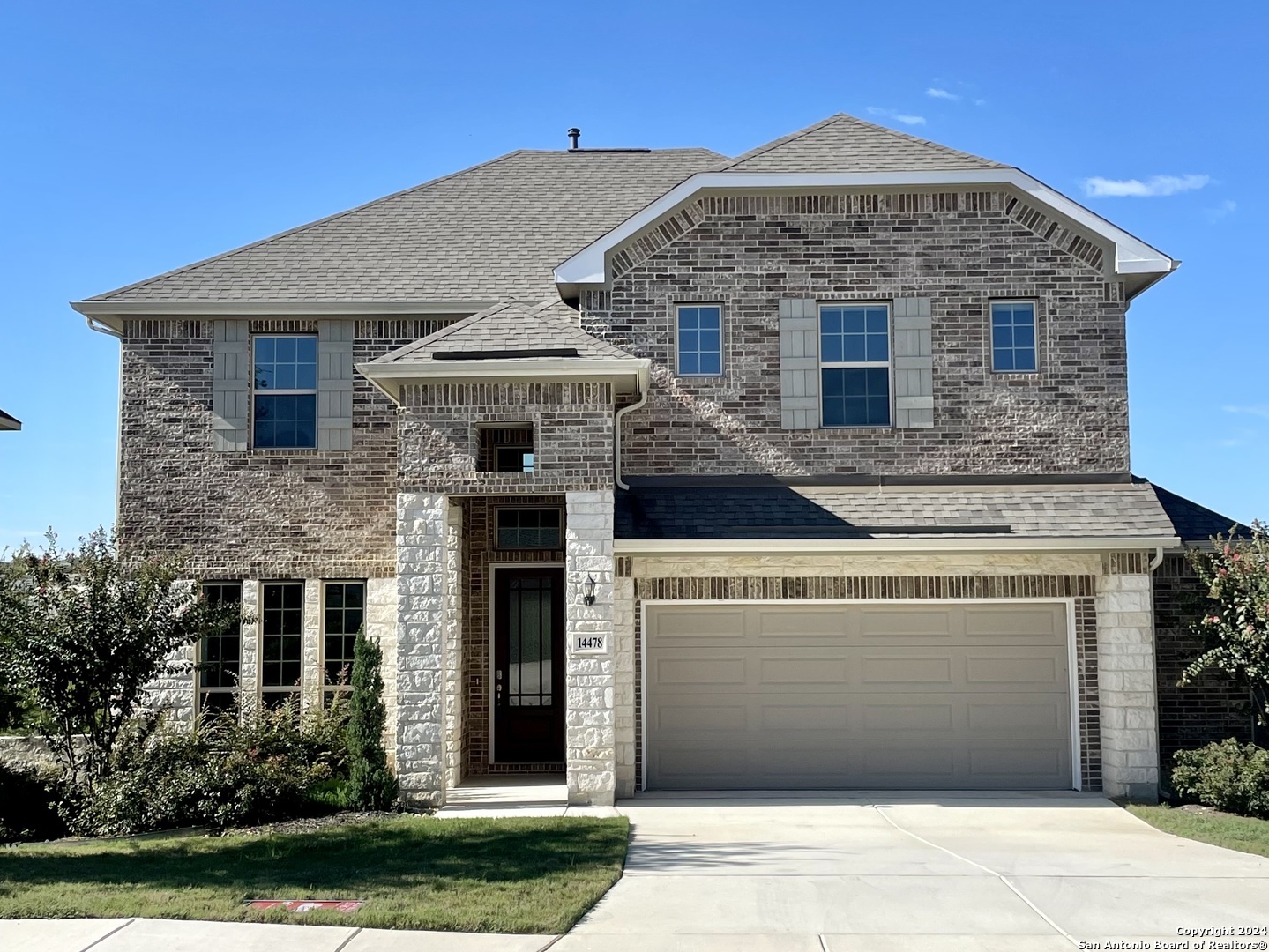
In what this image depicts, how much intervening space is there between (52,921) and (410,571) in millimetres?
5481

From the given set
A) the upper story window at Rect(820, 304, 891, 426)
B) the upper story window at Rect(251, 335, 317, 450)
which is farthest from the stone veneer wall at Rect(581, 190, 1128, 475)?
the upper story window at Rect(251, 335, 317, 450)

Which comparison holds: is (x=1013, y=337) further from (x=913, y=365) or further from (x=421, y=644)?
(x=421, y=644)

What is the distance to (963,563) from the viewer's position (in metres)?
14.0

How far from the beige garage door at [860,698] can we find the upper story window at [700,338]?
9.71ft

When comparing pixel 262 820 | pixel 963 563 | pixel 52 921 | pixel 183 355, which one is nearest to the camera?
pixel 52 921

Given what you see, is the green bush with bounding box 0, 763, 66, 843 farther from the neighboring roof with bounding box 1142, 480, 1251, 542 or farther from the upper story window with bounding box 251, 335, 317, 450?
the neighboring roof with bounding box 1142, 480, 1251, 542

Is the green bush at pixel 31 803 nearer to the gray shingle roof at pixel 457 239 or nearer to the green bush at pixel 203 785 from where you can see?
the green bush at pixel 203 785

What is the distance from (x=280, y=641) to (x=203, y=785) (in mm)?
2696

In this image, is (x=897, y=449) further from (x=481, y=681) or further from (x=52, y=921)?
(x=52, y=921)

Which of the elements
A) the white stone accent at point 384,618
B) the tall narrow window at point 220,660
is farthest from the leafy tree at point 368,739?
the tall narrow window at point 220,660

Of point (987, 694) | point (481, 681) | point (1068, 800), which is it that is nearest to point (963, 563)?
point (987, 694)

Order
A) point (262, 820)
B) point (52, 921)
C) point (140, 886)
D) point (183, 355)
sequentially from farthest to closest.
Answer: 1. point (183, 355)
2. point (262, 820)
3. point (140, 886)
4. point (52, 921)

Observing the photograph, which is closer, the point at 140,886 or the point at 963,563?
the point at 140,886

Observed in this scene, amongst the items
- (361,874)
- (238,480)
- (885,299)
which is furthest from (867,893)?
(238,480)
